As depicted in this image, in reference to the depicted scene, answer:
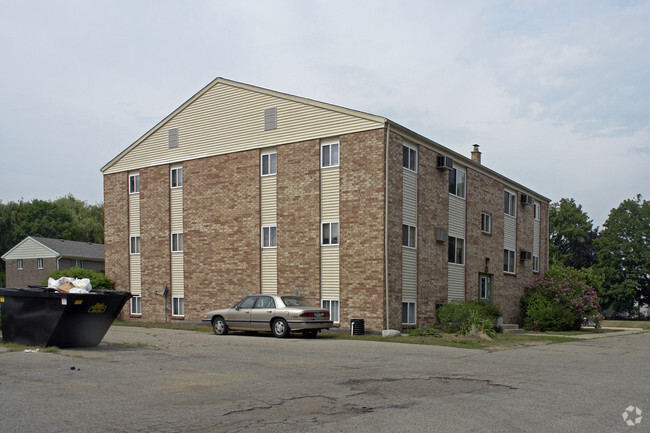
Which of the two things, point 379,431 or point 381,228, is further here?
point 381,228

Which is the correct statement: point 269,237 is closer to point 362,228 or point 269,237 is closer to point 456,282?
point 362,228

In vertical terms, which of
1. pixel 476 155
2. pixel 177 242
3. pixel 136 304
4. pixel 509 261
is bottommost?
pixel 136 304

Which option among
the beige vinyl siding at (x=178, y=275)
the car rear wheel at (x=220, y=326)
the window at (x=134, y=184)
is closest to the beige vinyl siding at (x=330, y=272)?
the car rear wheel at (x=220, y=326)

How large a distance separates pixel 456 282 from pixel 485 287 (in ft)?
12.3

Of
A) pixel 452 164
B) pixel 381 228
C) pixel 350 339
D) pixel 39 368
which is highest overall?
pixel 452 164

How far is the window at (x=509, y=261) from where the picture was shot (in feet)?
104

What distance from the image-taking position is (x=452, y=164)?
84.9ft

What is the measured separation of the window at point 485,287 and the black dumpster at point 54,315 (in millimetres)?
18726

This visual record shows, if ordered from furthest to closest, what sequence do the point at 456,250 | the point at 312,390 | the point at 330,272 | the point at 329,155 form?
the point at 456,250 → the point at 329,155 → the point at 330,272 → the point at 312,390

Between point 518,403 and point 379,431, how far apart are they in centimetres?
274

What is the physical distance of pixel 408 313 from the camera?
22.7 meters

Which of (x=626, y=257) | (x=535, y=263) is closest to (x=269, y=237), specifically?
(x=535, y=263)

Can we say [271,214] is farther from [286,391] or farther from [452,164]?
[286,391]

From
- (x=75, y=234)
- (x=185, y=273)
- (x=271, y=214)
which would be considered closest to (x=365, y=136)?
(x=271, y=214)
